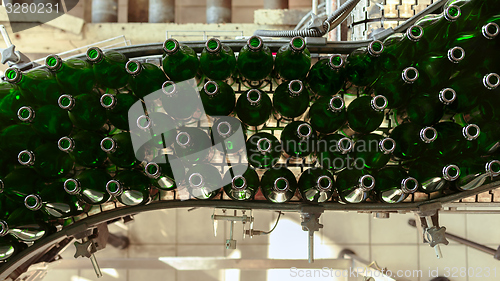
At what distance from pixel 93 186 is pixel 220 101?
358 millimetres

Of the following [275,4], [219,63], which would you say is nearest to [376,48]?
[219,63]

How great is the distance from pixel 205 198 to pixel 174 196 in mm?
91

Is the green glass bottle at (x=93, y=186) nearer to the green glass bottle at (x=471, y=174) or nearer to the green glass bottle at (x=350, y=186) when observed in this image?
the green glass bottle at (x=350, y=186)

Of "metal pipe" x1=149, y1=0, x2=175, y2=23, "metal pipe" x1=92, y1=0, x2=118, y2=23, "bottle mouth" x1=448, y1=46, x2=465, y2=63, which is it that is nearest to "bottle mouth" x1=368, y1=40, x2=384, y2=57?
"bottle mouth" x1=448, y1=46, x2=465, y2=63

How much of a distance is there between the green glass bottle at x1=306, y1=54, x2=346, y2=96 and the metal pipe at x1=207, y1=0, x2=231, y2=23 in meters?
1.67

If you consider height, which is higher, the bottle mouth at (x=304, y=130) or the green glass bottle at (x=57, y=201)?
the bottle mouth at (x=304, y=130)

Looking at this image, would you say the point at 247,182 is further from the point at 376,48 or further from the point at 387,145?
the point at 376,48

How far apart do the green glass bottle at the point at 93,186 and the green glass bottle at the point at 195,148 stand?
0.20m

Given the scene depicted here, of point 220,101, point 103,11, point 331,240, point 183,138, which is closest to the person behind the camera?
point 183,138

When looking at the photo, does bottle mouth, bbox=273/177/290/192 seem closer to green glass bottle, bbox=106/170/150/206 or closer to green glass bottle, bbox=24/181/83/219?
green glass bottle, bbox=106/170/150/206

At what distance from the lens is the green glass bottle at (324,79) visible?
75 cm

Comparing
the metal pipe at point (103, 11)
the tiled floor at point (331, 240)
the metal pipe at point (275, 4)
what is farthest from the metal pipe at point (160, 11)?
the tiled floor at point (331, 240)

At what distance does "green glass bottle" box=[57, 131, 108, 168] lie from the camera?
734mm

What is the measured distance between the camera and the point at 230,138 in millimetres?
720
